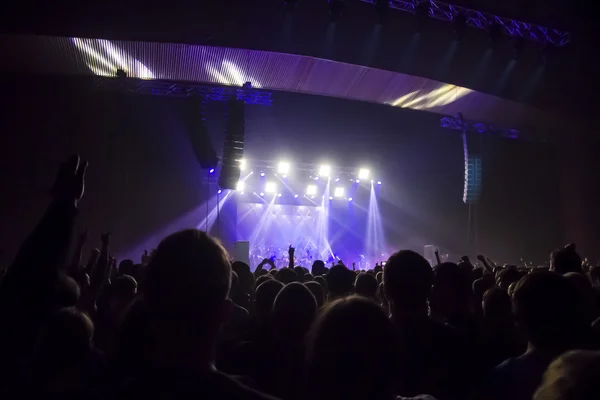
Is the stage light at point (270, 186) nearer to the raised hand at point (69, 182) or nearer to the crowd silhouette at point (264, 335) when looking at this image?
the crowd silhouette at point (264, 335)

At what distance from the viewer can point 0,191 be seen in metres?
11.6

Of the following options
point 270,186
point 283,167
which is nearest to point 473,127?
point 283,167

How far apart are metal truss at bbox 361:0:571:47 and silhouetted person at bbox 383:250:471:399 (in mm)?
9218

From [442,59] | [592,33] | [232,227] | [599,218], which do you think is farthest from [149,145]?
[599,218]

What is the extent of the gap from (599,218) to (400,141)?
6553mm

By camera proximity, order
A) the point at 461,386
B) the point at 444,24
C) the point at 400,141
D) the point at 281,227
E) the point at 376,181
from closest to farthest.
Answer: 1. the point at 461,386
2. the point at 444,24
3. the point at 400,141
4. the point at 376,181
5. the point at 281,227

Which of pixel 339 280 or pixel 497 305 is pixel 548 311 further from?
pixel 339 280

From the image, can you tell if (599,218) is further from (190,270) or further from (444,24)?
(190,270)

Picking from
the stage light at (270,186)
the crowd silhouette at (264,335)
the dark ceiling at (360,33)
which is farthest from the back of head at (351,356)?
the stage light at (270,186)

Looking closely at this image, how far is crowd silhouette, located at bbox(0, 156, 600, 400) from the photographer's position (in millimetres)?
1151

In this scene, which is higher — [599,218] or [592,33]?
[592,33]

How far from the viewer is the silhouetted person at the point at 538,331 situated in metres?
1.94

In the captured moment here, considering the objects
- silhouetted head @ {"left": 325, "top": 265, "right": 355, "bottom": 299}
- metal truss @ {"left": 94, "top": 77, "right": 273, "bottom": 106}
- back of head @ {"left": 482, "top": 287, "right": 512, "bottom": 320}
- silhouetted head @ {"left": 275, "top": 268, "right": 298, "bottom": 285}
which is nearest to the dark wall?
metal truss @ {"left": 94, "top": 77, "right": 273, "bottom": 106}

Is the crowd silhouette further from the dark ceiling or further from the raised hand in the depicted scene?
the dark ceiling
